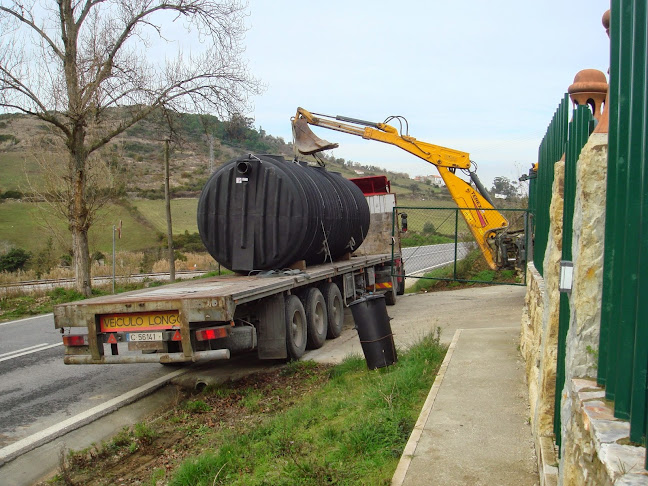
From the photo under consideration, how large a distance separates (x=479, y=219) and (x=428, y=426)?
12025mm

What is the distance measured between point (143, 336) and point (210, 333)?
81cm

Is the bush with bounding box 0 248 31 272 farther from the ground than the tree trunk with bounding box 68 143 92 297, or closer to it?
closer to it

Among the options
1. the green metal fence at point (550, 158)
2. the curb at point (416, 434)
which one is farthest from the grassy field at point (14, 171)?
the green metal fence at point (550, 158)

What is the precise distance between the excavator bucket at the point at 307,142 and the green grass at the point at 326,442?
820 cm

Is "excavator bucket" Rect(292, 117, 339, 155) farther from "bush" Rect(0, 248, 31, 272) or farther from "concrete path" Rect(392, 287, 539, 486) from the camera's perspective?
"bush" Rect(0, 248, 31, 272)

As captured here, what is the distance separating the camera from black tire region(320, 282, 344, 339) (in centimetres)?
1159

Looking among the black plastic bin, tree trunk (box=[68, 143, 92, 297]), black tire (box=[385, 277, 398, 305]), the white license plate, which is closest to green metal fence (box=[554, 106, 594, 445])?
the black plastic bin

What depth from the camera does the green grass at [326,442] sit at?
192 inches

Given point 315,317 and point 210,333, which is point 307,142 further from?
point 210,333

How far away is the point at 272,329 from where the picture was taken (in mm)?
9203

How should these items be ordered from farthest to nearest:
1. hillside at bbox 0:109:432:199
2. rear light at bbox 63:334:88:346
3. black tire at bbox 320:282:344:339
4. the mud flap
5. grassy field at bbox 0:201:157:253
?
hillside at bbox 0:109:432:199
grassy field at bbox 0:201:157:253
black tire at bbox 320:282:344:339
the mud flap
rear light at bbox 63:334:88:346

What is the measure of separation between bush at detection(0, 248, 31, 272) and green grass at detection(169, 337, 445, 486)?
2955 centimetres

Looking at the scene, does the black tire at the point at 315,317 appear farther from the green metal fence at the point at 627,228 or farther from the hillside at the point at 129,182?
the hillside at the point at 129,182

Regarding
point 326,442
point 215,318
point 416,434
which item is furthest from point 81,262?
point 416,434
